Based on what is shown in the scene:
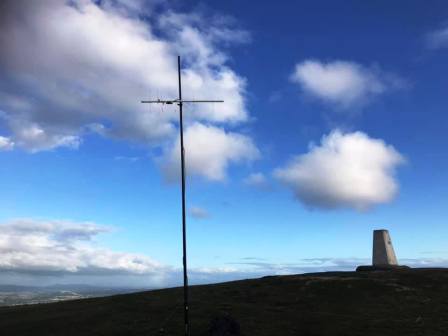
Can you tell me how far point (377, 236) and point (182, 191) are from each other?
51610 mm

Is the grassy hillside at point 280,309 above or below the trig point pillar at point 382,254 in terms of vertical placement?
below

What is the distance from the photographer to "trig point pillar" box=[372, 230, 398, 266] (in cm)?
7262

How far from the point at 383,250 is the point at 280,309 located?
30.8 m

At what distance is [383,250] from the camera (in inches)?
2872

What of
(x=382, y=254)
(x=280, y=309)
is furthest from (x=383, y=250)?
(x=280, y=309)

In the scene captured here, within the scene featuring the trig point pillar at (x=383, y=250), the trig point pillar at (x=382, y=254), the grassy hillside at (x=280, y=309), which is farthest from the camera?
the trig point pillar at (x=383, y=250)

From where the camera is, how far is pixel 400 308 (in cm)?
4753

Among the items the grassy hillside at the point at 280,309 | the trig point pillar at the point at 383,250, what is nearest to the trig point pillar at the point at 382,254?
the trig point pillar at the point at 383,250

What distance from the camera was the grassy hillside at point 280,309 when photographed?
41.4 m

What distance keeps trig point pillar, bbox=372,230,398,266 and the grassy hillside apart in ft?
27.1

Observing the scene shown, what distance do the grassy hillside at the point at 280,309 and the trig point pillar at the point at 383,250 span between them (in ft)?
27.1

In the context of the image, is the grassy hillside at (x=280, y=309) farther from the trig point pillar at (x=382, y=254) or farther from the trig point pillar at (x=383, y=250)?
the trig point pillar at (x=383, y=250)

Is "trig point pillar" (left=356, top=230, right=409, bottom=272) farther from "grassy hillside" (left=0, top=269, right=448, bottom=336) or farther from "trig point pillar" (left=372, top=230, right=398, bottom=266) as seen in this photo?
"grassy hillside" (left=0, top=269, right=448, bottom=336)

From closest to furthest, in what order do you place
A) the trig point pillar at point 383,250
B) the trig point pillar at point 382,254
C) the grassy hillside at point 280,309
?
the grassy hillside at point 280,309 < the trig point pillar at point 382,254 < the trig point pillar at point 383,250
